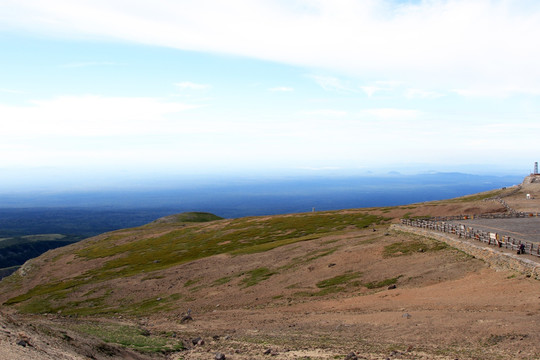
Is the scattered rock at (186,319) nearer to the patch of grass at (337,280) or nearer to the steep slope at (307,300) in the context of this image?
the steep slope at (307,300)

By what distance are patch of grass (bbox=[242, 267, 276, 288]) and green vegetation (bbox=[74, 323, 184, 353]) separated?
56.2 feet

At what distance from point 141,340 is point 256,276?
2416 centimetres

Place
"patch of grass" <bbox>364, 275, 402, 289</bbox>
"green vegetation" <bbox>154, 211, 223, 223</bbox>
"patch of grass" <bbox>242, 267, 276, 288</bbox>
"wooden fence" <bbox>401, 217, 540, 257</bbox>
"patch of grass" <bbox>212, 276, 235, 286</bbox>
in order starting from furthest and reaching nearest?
"green vegetation" <bbox>154, 211, 223, 223</bbox> < "patch of grass" <bbox>212, 276, 235, 286</bbox> < "patch of grass" <bbox>242, 267, 276, 288</bbox> < "patch of grass" <bbox>364, 275, 402, 289</bbox> < "wooden fence" <bbox>401, 217, 540, 257</bbox>

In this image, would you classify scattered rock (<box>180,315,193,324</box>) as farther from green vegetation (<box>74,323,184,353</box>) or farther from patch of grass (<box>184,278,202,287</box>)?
patch of grass (<box>184,278,202,287</box>)

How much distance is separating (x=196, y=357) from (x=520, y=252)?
1265 inches

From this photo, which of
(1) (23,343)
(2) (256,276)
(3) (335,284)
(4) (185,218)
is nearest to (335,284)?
(3) (335,284)

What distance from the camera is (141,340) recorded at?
29.6 metres

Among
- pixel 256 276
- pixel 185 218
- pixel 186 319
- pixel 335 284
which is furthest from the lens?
pixel 185 218

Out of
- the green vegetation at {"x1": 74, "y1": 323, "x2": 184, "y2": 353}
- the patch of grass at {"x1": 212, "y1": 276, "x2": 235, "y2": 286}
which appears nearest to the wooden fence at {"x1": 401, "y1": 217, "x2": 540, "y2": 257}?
the patch of grass at {"x1": 212, "y1": 276, "x2": 235, "y2": 286}

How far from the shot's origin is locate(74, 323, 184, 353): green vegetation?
2681cm

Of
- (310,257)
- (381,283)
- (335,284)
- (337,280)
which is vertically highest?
(310,257)

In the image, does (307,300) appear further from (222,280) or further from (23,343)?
(23,343)

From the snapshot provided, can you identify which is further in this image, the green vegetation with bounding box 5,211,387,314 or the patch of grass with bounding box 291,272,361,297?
the green vegetation with bounding box 5,211,387,314

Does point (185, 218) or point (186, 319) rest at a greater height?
point (186, 319)
